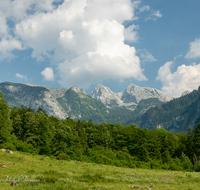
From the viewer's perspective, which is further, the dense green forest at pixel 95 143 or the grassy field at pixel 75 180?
the dense green forest at pixel 95 143

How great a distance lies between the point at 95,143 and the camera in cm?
8594

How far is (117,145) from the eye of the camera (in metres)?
86.7

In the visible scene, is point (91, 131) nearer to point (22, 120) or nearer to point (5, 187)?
point (22, 120)

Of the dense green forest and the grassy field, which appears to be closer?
the grassy field

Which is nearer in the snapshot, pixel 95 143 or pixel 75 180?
pixel 75 180

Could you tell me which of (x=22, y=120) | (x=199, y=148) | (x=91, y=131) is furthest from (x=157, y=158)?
(x=22, y=120)

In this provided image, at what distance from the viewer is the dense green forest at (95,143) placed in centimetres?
5124

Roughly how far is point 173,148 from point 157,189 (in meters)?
70.5

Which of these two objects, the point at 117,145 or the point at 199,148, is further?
the point at 117,145

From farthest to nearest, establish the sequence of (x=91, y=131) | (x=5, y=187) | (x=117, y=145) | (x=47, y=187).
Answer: (x=91, y=131) < (x=117, y=145) < (x=47, y=187) < (x=5, y=187)

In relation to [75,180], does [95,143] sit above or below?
below

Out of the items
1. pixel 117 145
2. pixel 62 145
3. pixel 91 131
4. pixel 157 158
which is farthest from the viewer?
pixel 91 131

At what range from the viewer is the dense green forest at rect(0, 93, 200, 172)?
51.2 m

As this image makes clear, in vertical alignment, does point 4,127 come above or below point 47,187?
above
